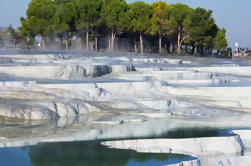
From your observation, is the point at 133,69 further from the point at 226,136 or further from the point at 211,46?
the point at 211,46

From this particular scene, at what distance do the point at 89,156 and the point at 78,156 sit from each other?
0.17 meters

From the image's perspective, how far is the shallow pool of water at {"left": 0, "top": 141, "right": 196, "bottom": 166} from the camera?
7129 mm

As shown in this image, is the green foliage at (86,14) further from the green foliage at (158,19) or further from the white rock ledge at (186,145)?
the white rock ledge at (186,145)

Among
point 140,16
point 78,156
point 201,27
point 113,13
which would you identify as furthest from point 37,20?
point 78,156

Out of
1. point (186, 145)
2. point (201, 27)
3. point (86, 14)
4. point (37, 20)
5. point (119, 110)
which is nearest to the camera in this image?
point (186, 145)

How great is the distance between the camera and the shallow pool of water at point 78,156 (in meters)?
7.13

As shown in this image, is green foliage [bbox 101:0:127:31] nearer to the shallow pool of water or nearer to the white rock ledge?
the white rock ledge

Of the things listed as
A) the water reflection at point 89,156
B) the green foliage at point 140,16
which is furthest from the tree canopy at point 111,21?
the water reflection at point 89,156

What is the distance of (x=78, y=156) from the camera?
7.45m

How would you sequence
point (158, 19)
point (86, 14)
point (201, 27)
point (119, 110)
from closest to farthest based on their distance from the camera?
1. point (119, 110)
2. point (86, 14)
3. point (201, 27)
4. point (158, 19)

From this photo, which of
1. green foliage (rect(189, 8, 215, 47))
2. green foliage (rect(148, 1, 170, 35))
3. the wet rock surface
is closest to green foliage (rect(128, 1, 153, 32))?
green foliage (rect(148, 1, 170, 35))

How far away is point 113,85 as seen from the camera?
41.7 feet

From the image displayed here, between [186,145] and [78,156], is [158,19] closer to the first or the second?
[186,145]

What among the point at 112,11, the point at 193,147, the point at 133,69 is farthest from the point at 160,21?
the point at 193,147
